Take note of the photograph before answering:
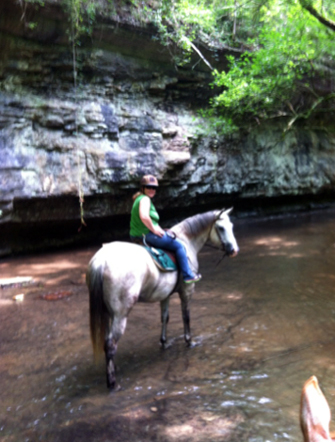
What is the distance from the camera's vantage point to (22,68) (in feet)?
26.8

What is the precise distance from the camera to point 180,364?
13.0 feet

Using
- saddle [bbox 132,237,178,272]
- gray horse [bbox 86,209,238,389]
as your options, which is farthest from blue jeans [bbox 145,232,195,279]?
gray horse [bbox 86,209,238,389]

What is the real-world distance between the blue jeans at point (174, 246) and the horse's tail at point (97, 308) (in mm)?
818

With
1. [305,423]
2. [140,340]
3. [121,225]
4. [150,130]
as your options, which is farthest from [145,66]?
[305,423]

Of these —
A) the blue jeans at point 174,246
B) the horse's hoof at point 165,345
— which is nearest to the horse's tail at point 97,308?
the blue jeans at point 174,246

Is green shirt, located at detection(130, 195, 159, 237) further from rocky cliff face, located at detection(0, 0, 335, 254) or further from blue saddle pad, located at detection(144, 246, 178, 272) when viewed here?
rocky cliff face, located at detection(0, 0, 335, 254)

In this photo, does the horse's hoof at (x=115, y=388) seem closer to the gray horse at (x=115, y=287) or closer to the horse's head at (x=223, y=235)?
the gray horse at (x=115, y=287)

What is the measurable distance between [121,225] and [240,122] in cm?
578

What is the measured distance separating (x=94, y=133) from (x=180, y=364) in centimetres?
723

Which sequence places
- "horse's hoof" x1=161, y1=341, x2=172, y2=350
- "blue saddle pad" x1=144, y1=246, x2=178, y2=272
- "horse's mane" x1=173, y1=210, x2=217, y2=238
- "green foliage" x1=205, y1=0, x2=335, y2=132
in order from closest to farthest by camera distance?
"blue saddle pad" x1=144, y1=246, x2=178, y2=272, "horse's hoof" x1=161, y1=341, x2=172, y2=350, "horse's mane" x1=173, y1=210, x2=217, y2=238, "green foliage" x1=205, y1=0, x2=335, y2=132

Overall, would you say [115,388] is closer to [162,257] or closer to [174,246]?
[162,257]

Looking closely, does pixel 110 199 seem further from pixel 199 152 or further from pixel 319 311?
pixel 319 311

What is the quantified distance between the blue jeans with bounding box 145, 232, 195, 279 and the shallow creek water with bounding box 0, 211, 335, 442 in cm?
104

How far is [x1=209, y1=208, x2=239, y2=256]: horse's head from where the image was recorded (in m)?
4.59
